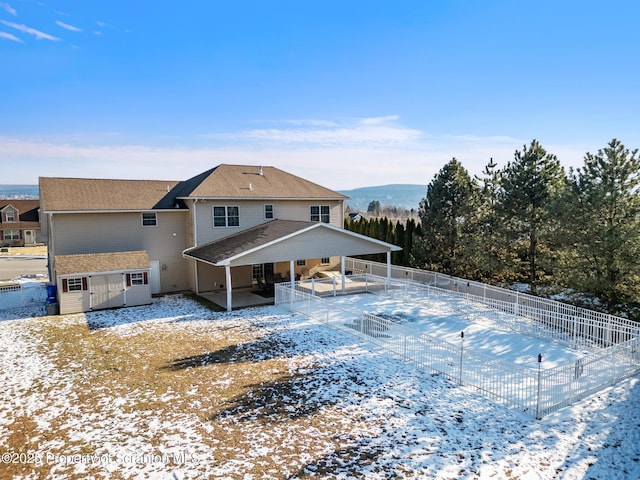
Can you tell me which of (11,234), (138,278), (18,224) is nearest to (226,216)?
(138,278)

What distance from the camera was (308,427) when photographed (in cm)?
832

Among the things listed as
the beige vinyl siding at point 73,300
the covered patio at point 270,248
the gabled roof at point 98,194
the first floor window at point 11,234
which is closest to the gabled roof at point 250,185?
the gabled roof at point 98,194

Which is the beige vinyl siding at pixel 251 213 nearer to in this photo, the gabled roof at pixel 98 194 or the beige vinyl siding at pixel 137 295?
the gabled roof at pixel 98 194

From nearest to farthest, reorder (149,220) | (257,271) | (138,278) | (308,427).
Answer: (308,427), (138,278), (149,220), (257,271)

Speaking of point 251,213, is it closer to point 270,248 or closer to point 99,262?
point 270,248

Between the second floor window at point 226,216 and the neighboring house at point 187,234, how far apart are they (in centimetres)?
5

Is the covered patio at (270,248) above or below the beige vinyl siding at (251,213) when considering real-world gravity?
below

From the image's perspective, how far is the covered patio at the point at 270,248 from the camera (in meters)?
18.2

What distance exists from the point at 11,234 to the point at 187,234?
38230 mm

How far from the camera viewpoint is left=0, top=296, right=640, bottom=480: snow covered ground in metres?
7.06

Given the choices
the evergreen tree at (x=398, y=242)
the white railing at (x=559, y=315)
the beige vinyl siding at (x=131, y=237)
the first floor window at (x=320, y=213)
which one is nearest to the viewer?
the white railing at (x=559, y=315)

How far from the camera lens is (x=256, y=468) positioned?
6.98 metres

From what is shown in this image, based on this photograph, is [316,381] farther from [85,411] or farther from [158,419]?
[85,411]

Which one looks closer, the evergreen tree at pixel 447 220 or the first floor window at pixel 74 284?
the first floor window at pixel 74 284
